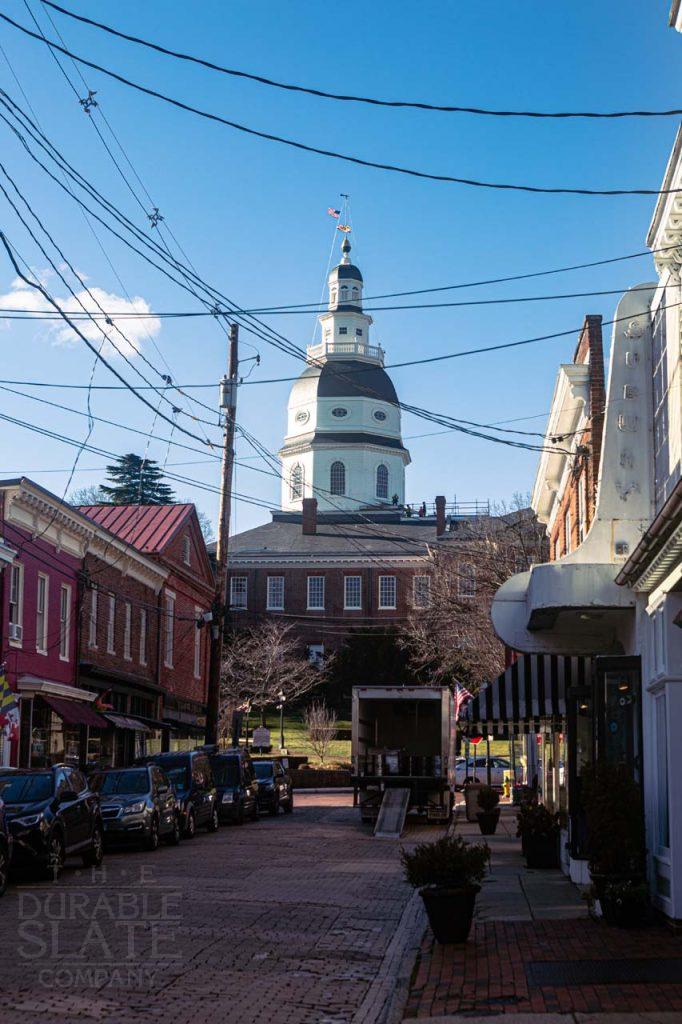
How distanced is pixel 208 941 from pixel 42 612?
74.6ft

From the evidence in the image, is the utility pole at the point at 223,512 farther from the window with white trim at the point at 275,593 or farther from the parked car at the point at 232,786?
the window with white trim at the point at 275,593

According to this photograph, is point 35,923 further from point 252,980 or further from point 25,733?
point 25,733

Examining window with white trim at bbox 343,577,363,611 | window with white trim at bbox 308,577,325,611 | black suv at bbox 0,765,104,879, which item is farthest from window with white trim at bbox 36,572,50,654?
window with white trim at bbox 308,577,325,611

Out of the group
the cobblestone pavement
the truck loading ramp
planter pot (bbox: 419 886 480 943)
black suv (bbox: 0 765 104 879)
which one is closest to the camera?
the cobblestone pavement

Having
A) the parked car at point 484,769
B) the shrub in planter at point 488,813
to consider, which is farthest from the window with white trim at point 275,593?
the shrub in planter at point 488,813

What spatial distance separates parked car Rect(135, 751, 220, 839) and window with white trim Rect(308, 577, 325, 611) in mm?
55875

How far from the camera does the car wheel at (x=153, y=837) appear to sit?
24375 millimetres

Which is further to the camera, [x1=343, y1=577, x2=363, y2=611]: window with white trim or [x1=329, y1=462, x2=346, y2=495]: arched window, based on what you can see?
[x1=329, y1=462, x2=346, y2=495]: arched window

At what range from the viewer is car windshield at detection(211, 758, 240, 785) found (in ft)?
113

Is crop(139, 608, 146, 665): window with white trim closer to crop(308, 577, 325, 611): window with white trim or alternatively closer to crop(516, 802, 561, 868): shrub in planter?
crop(516, 802, 561, 868): shrub in planter

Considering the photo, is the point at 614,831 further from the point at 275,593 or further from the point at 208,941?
the point at 275,593

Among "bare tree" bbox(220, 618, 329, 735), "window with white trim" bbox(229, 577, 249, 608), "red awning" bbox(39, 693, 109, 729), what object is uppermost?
"window with white trim" bbox(229, 577, 249, 608)

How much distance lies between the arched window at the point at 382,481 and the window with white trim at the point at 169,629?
5790 centimetres

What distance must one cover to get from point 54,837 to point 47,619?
16855 mm
